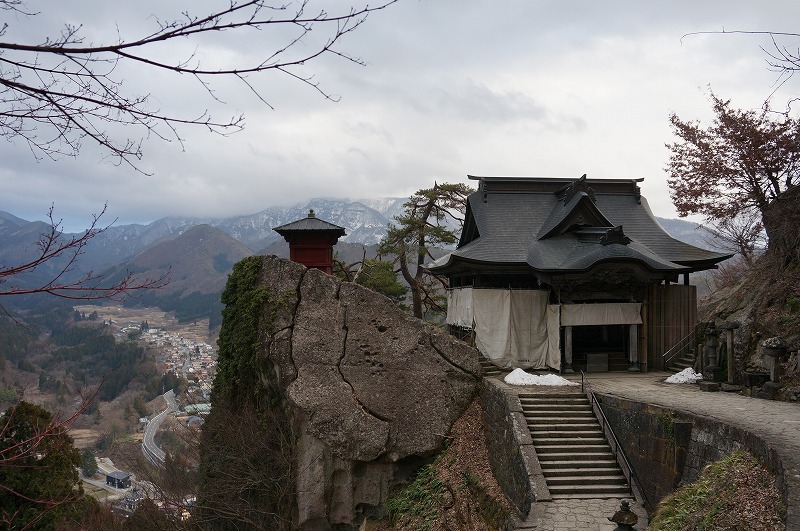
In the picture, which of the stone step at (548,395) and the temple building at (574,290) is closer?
the stone step at (548,395)

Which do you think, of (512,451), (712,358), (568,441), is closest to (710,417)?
(568,441)

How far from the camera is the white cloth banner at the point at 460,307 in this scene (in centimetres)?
1911

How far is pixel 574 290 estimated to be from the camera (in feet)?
58.1

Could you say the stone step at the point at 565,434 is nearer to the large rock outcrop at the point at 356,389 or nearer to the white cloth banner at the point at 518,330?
the large rock outcrop at the point at 356,389

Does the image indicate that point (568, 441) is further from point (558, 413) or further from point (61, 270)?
point (61, 270)

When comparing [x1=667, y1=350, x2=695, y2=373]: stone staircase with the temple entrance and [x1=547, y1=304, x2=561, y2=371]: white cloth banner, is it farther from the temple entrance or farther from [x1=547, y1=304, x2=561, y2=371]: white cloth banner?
[x1=547, y1=304, x2=561, y2=371]: white cloth banner

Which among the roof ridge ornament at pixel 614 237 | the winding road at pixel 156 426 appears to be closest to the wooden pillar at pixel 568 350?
the roof ridge ornament at pixel 614 237

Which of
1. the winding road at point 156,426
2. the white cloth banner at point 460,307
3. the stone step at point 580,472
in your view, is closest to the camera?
the stone step at point 580,472

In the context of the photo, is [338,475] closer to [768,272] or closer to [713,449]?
[713,449]

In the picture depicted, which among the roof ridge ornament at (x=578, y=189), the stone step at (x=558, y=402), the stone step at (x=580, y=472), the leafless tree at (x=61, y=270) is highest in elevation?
the roof ridge ornament at (x=578, y=189)

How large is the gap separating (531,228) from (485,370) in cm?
625

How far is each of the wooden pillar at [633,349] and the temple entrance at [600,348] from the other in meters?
0.47

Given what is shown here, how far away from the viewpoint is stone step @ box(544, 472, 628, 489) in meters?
11.7

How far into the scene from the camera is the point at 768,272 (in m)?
17.1
